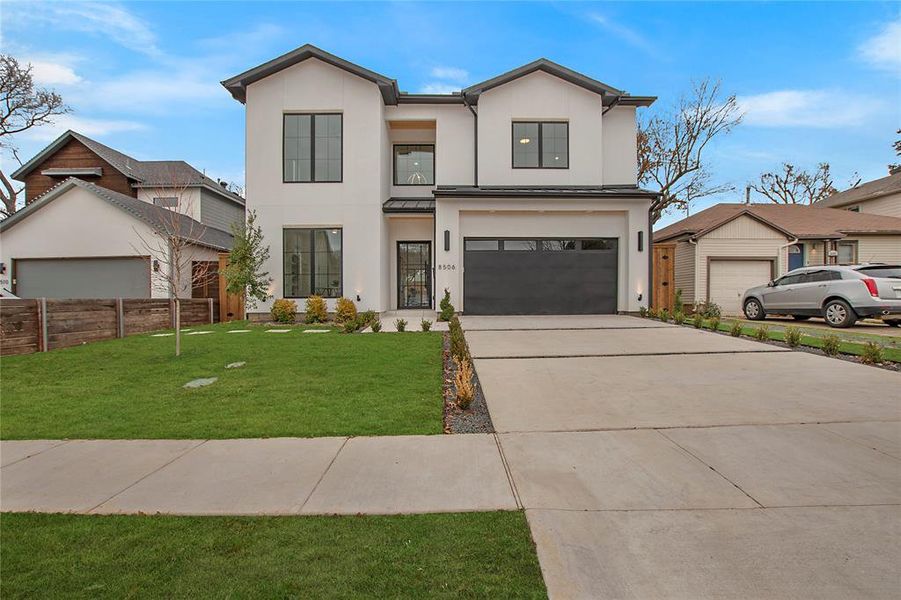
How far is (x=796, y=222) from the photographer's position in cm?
1888

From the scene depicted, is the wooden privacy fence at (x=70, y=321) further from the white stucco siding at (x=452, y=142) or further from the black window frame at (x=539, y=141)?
the black window frame at (x=539, y=141)

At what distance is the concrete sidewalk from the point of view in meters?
2.88

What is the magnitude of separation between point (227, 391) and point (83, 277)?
47.4ft

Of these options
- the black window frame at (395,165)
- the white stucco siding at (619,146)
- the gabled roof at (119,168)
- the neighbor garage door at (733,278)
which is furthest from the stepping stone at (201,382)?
the neighbor garage door at (733,278)

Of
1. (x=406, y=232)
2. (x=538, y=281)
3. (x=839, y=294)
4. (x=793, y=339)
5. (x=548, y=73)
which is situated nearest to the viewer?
(x=793, y=339)

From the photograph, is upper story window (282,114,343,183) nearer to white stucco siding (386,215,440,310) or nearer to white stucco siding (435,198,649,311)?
white stucco siding (386,215,440,310)

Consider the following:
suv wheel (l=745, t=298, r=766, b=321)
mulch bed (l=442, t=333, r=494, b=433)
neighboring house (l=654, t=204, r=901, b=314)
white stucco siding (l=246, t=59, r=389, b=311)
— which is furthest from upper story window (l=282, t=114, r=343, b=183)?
suv wheel (l=745, t=298, r=766, b=321)

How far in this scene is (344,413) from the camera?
4824 millimetres

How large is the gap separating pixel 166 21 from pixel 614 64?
18165mm

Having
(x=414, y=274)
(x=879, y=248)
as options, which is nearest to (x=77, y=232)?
(x=414, y=274)

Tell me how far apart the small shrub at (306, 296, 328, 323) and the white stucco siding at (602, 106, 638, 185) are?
36.5ft

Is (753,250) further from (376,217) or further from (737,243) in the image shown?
(376,217)

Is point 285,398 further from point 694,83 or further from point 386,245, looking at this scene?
point 694,83

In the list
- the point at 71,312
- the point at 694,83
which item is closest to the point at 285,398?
the point at 71,312
